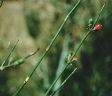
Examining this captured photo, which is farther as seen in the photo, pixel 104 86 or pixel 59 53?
pixel 59 53

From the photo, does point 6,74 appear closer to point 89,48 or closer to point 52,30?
point 52,30

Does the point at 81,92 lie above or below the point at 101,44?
below

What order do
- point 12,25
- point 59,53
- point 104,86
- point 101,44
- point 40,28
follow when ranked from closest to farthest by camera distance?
point 104,86, point 101,44, point 59,53, point 40,28, point 12,25

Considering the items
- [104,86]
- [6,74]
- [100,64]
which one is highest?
[100,64]

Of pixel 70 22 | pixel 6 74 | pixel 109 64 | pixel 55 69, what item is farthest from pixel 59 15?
pixel 6 74

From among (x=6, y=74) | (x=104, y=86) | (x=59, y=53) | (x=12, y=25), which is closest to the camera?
(x=104, y=86)

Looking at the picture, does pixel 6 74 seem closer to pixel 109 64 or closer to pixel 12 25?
pixel 12 25
